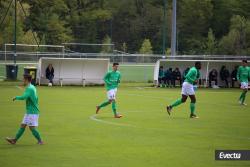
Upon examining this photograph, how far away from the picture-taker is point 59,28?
277 ft

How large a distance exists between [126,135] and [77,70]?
29.1m

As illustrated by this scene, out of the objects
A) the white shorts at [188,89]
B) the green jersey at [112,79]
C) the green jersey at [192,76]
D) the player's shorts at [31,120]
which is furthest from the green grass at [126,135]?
the green jersey at [192,76]

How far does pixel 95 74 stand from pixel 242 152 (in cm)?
3312

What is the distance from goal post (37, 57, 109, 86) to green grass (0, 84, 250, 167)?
15755 millimetres

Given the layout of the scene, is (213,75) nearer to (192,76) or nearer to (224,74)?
(224,74)

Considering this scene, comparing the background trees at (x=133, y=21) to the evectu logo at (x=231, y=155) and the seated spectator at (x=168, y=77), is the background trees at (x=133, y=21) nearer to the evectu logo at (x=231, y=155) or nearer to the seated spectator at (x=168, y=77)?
the seated spectator at (x=168, y=77)

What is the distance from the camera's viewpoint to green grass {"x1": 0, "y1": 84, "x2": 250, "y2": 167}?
14.5 metres

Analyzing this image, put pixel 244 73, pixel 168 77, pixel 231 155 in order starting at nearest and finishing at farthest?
pixel 231 155 → pixel 244 73 → pixel 168 77

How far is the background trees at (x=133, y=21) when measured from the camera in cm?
8456

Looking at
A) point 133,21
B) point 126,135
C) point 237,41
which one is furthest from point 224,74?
point 133,21

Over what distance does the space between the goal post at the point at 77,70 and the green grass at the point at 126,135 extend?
15755mm

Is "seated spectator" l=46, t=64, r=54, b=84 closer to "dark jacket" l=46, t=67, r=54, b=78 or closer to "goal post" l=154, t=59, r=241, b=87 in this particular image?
"dark jacket" l=46, t=67, r=54, b=78

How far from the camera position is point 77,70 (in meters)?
47.7

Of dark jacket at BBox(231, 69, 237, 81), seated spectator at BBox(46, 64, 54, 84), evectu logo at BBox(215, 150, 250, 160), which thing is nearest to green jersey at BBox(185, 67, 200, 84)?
evectu logo at BBox(215, 150, 250, 160)
